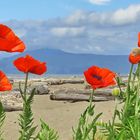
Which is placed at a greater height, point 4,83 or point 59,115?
point 4,83

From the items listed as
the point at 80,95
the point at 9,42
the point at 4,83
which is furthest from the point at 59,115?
the point at 9,42

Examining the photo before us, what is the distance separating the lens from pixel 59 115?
360 inches

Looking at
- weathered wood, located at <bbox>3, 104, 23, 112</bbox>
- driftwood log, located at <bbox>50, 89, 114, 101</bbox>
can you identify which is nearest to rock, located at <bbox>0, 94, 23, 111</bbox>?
weathered wood, located at <bbox>3, 104, 23, 112</bbox>

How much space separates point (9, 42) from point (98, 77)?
0.95 metres

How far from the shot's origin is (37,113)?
943 centimetres

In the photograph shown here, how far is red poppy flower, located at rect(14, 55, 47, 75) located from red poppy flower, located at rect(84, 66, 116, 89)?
313 millimetres

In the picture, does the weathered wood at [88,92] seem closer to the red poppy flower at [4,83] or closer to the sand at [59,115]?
the sand at [59,115]

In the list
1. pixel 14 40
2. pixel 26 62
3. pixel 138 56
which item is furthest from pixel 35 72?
pixel 138 56

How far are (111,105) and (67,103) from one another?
4.38 ft

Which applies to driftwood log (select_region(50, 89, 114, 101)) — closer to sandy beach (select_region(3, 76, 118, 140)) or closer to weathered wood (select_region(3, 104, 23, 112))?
sandy beach (select_region(3, 76, 118, 140))

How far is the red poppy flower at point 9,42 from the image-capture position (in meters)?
1.86

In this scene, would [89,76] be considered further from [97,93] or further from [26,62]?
[97,93]

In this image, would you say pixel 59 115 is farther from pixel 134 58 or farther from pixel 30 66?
pixel 30 66

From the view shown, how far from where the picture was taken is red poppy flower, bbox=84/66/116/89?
265 centimetres
